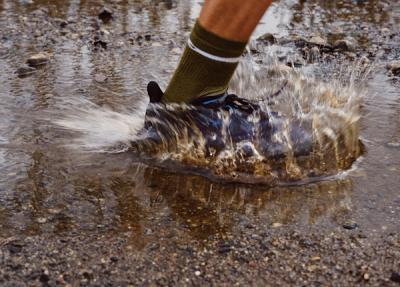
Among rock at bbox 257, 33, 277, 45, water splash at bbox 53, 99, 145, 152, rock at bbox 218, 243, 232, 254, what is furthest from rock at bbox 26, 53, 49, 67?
rock at bbox 218, 243, 232, 254

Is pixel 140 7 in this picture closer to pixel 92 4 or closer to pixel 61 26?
pixel 92 4

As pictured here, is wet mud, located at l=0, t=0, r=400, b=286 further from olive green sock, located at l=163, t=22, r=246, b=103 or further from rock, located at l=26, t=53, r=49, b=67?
olive green sock, located at l=163, t=22, r=246, b=103

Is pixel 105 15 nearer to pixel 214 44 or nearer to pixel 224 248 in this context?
pixel 214 44

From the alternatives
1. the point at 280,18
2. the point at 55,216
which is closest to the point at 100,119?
the point at 55,216

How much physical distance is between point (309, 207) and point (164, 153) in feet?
1.78

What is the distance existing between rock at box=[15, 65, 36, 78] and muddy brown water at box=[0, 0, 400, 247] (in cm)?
4

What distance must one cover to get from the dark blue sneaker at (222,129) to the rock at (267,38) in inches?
68.6

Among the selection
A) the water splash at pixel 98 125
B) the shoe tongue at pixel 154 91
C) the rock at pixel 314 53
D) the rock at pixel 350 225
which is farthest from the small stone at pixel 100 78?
the rock at pixel 350 225

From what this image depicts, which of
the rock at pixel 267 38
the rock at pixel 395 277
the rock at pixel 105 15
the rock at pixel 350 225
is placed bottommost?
the rock at pixel 105 15

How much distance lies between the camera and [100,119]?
7.90 feet

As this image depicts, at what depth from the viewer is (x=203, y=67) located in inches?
79.3

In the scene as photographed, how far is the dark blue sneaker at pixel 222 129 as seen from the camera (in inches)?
79.7

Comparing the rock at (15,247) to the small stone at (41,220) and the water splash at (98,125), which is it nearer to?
the small stone at (41,220)

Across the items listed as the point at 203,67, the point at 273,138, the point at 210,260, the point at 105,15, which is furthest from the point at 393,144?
the point at 105,15
